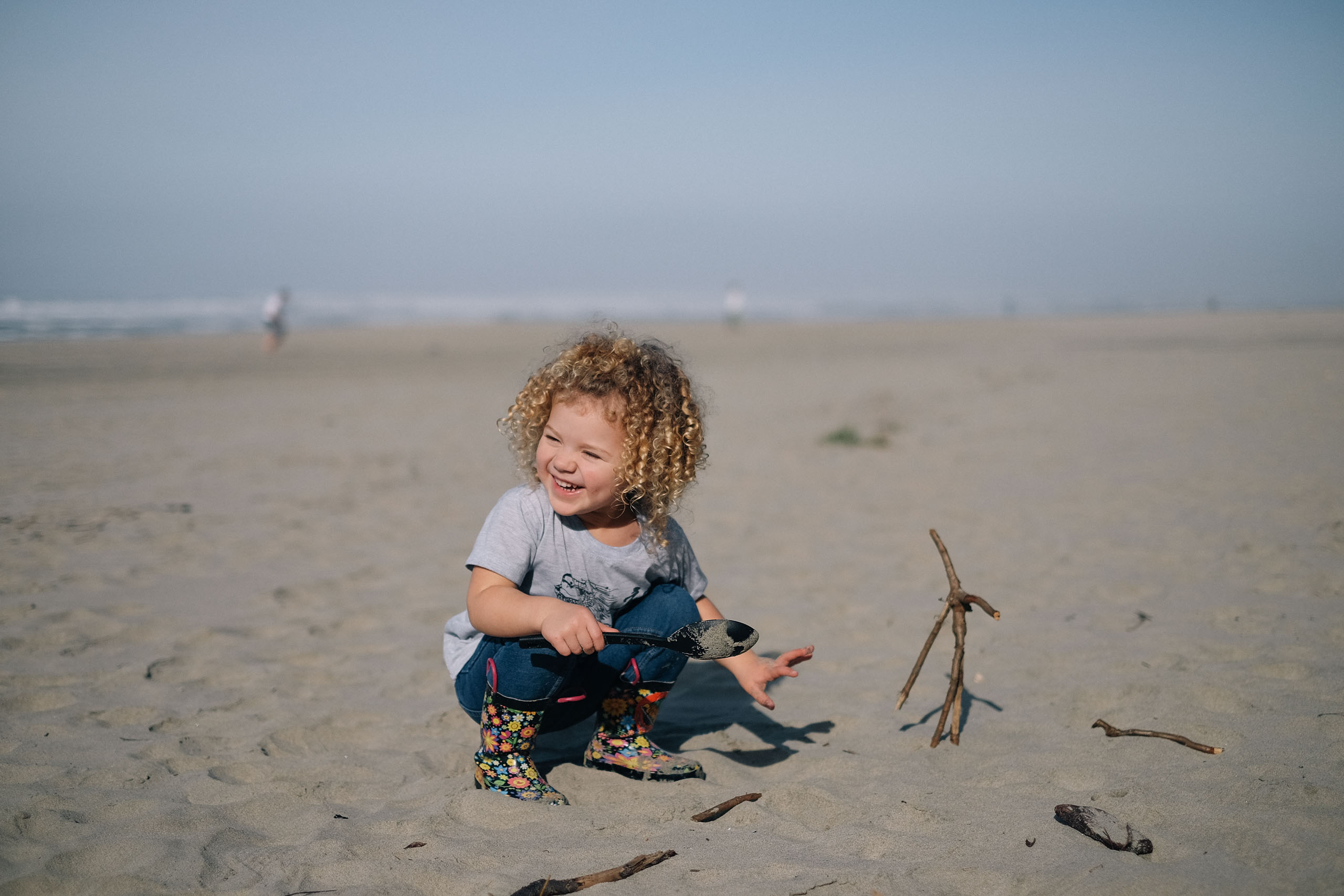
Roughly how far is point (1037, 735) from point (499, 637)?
61.9 inches

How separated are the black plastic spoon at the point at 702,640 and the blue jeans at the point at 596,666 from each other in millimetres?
53

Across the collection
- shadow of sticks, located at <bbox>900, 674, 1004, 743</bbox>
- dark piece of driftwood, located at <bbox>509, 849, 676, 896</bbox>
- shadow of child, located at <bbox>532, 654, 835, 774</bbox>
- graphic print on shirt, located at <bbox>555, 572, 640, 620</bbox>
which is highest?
graphic print on shirt, located at <bbox>555, 572, 640, 620</bbox>

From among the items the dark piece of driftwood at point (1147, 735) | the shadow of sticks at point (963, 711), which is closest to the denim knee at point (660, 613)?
the shadow of sticks at point (963, 711)

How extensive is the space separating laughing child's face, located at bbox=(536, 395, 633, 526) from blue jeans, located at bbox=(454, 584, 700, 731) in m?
0.33

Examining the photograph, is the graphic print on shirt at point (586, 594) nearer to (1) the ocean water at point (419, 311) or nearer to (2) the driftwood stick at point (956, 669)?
(2) the driftwood stick at point (956, 669)

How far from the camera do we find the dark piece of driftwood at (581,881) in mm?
1898

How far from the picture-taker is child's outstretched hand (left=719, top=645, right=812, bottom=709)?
2193mm

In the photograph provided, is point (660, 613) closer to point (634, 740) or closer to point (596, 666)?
point (596, 666)

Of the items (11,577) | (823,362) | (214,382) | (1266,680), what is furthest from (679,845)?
(823,362)

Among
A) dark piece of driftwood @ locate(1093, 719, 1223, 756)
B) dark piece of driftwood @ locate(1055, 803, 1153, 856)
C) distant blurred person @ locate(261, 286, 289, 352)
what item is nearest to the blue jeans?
dark piece of driftwood @ locate(1055, 803, 1153, 856)

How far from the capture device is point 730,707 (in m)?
3.08

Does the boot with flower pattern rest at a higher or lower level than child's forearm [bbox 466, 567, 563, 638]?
lower

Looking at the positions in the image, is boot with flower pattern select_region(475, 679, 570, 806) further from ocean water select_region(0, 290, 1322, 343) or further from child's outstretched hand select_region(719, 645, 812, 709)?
ocean water select_region(0, 290, 1322, 343)

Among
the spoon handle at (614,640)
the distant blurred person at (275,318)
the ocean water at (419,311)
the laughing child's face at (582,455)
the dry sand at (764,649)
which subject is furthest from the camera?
the ocean water at (419,311)
